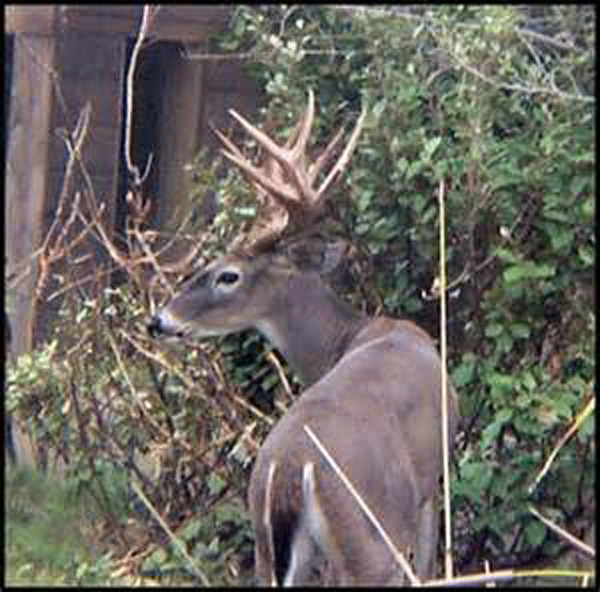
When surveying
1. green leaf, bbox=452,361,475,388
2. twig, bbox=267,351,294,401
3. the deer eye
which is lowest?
twig, bbox=267,351,294,401

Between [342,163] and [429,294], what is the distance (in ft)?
2.09

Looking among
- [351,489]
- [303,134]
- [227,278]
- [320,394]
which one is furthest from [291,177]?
[351,489]

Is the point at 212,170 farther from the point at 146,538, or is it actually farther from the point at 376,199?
the point at 146,538

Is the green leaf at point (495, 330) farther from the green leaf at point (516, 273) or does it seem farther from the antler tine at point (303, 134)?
the antler tine at point (303, 134)

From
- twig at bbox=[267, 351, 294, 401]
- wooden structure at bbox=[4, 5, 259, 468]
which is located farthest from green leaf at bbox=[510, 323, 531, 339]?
wooden structure at bbox=[4, 5, 259, 468]

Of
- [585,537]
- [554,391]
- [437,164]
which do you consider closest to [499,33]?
[437,164]

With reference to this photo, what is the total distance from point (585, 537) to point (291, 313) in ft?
4.22

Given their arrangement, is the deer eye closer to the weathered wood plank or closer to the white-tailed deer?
the white-tailed deer

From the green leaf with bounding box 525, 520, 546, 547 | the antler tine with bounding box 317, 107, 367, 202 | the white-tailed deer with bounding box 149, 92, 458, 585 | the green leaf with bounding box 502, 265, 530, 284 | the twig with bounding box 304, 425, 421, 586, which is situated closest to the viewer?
the twig with bounding box 304, 425, 421, 586

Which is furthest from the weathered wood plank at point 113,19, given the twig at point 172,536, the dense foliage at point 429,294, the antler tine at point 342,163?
the twig at point 172,536

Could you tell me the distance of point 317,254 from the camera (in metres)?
7.89

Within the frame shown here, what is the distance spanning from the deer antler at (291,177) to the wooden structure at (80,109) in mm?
1632

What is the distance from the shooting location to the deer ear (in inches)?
310

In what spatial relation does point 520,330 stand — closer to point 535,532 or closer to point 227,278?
point 535,532
